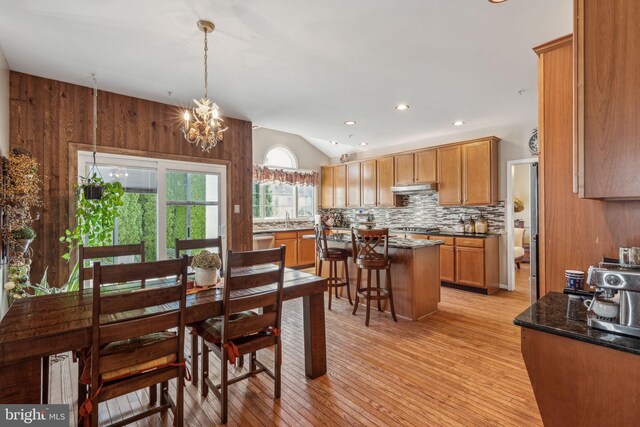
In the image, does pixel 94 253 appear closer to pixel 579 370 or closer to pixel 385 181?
pixel 579 370

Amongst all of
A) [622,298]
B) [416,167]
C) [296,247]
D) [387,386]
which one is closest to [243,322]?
[387,386]

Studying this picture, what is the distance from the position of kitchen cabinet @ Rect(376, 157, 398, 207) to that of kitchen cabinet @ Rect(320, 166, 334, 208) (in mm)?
1333

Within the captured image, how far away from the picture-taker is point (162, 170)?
13.0 ft

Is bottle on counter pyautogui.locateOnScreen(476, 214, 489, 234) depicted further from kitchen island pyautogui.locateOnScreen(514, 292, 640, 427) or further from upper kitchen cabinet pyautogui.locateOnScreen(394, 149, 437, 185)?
kitchen island pyautogui.locateOnScreen(514, 292, 640, 427)

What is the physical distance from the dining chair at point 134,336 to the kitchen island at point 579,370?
64.1 inches

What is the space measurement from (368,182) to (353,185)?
1.40 feet

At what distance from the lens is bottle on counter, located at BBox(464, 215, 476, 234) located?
17.1 ft

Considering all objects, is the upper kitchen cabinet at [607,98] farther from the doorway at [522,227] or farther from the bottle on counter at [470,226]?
the bottle on counter at [470,226]

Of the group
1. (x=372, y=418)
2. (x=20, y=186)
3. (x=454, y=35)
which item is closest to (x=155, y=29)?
(x=20, y=186)

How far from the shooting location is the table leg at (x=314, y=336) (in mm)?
2402

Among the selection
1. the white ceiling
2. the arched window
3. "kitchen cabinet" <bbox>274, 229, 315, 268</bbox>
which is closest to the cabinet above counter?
the arched window

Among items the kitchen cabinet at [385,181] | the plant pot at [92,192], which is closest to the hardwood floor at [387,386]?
the plant pot at [92,192]

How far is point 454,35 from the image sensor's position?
2.40 m

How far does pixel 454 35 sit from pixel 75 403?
12.1 feet
